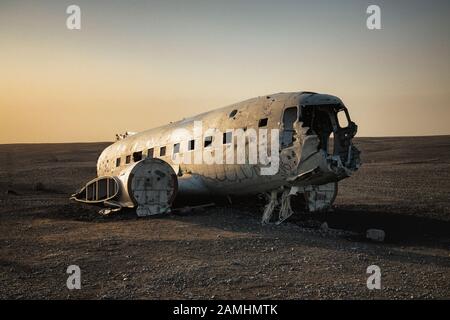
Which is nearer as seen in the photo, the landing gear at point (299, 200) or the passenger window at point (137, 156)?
the landing gear at point (299, 200)

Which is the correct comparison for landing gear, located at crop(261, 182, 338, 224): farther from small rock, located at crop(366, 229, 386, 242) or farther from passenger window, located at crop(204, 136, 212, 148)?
passenger window, located at crop(204, 136, 212, 148)

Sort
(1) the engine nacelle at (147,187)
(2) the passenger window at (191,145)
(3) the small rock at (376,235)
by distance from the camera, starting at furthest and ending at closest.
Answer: (2) the passenger window at (191,145)
(1) the engine nacelle at (147,187)
(3) the small rock at (376,235)

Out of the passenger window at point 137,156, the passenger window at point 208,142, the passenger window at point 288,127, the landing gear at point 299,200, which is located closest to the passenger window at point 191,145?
the passenger window at point 208,142

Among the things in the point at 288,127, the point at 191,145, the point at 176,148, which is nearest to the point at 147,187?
the point at 191,145

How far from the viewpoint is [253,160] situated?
49.7 ft

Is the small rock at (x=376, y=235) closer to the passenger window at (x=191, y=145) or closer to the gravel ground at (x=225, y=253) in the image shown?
the gravel ground at (x=225, y=253)

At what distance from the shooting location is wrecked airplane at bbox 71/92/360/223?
Answer: 1421 cm

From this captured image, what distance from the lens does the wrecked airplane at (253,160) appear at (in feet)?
46.6

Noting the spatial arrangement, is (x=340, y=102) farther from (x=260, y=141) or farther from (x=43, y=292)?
(x=43, y=292)

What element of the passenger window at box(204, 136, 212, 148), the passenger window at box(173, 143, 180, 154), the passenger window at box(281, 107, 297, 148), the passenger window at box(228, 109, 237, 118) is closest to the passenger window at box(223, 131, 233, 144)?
the passenger window at box(228, 109, 237, 118)

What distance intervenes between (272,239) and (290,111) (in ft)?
14.9

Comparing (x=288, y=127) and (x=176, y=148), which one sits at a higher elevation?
(x=288, y=127)

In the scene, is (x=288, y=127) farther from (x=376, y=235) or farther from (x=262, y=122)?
(x=376, y=235)
